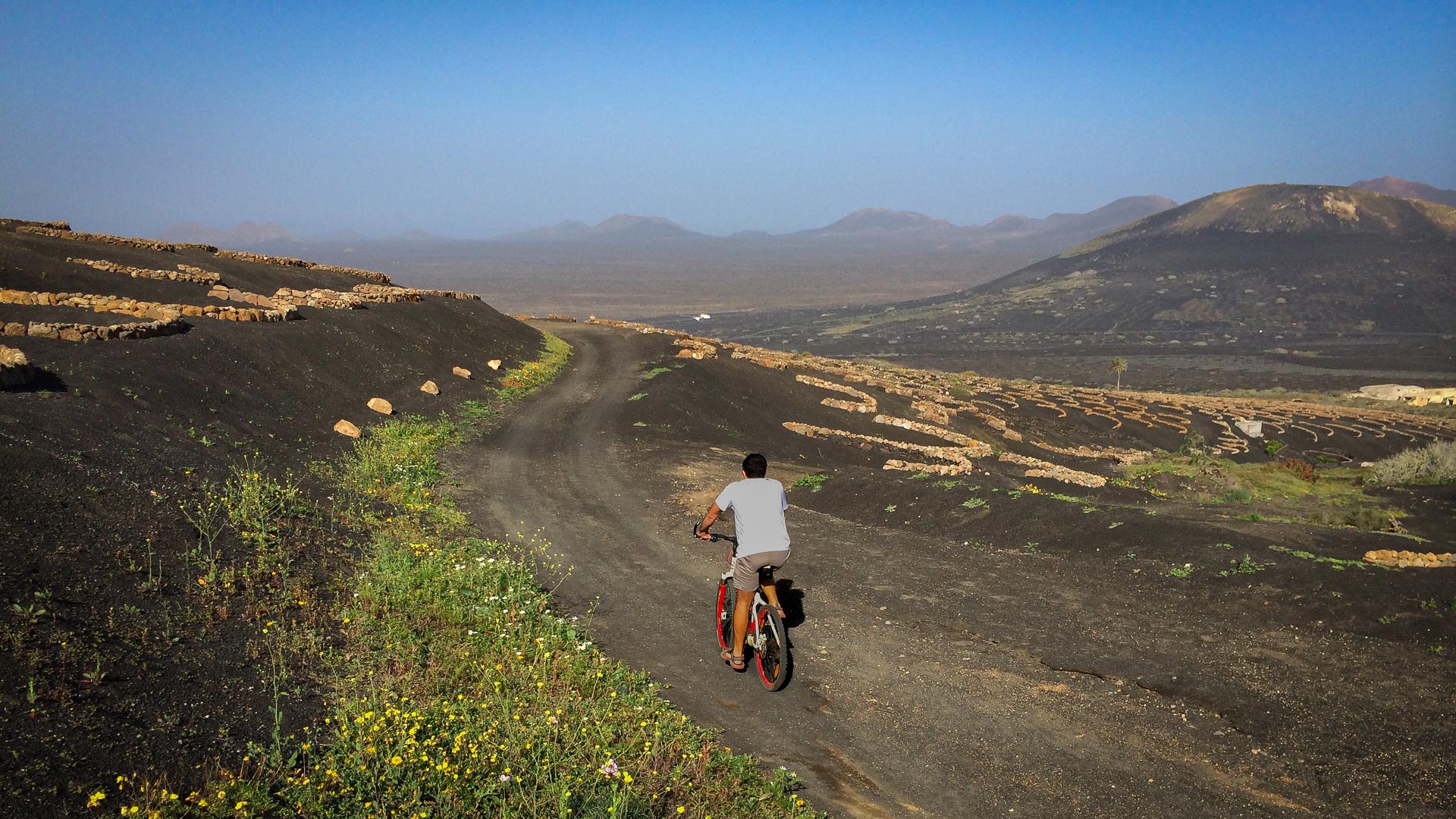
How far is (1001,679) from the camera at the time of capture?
783 centimetres

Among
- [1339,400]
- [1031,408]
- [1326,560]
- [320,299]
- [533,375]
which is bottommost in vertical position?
[1339,400]

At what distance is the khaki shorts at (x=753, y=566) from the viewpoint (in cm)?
740

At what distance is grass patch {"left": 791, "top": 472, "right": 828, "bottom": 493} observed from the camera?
15019mm

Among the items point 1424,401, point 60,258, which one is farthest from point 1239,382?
point 60,258

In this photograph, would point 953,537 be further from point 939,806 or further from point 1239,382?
point 1239,382

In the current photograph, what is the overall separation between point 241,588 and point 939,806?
262 inches

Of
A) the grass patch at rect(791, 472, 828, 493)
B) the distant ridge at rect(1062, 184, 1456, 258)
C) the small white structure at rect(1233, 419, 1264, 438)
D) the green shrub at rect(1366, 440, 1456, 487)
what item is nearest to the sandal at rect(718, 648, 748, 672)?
the grass patch at rect(791, 472, 828, 493)

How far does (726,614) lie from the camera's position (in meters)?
8.16

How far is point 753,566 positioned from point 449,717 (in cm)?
274

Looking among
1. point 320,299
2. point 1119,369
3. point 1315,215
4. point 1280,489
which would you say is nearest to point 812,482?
point 1280,489

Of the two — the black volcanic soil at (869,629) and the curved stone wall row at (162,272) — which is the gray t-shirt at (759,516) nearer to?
the black volcanic soil at (869,629)

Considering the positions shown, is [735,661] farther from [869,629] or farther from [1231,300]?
[1231,300]

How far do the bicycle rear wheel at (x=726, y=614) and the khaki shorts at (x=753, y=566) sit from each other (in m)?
0.59

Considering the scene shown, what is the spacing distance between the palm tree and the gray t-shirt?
262 feet
